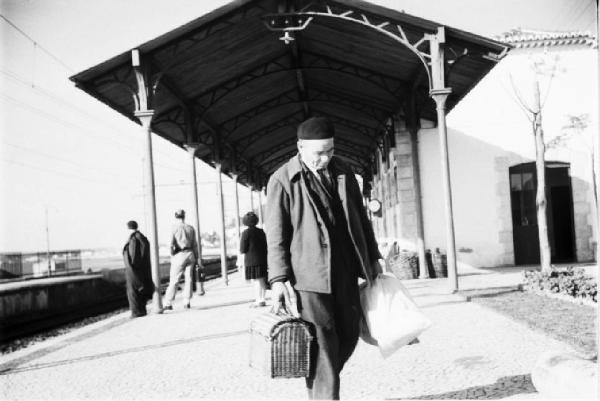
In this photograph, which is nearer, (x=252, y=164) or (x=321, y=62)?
(x=321, y=62)

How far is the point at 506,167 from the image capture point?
14.9 m

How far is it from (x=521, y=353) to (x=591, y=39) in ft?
40.7

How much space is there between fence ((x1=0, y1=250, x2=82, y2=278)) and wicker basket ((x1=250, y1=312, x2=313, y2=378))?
2971cm

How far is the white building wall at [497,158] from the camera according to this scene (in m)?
14.6

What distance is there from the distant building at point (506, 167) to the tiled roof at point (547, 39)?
26mm

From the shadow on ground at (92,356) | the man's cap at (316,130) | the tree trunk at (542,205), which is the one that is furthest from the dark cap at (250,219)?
the man's cap at (316,130)

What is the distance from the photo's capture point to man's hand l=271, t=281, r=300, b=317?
3.02m

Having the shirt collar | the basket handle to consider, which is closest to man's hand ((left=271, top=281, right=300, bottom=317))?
the basket handle

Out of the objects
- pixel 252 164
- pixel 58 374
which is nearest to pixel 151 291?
pixel 58 374

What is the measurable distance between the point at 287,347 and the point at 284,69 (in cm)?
1128

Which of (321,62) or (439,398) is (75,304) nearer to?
(321,62)

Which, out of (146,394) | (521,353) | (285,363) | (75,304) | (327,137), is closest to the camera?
(285,363)

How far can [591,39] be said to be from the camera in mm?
14797

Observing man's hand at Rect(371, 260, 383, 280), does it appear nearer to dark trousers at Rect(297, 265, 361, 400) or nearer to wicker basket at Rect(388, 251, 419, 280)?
dark trousers at Rect(297, 265, 361, 400)
